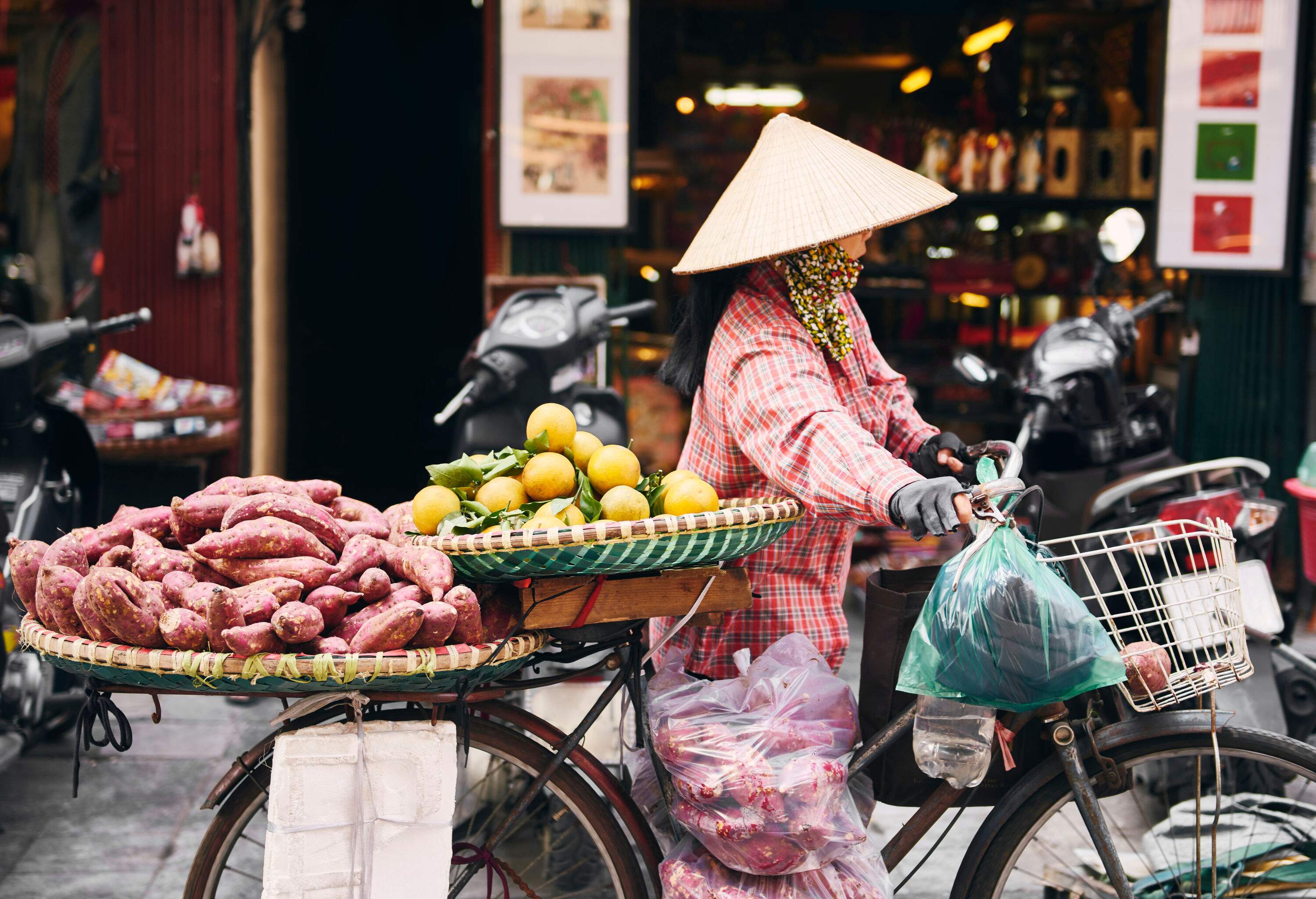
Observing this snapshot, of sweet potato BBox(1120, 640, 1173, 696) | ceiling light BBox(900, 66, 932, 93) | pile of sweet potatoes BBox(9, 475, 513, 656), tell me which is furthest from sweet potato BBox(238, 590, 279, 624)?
ceiling light BBox(900, 66, 932, 93)

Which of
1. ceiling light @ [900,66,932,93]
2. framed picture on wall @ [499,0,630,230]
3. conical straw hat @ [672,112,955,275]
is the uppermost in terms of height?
ceiling light @ [900,66,932,93]

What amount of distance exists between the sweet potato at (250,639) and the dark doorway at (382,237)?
4974mm

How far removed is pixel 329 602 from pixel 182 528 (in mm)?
409

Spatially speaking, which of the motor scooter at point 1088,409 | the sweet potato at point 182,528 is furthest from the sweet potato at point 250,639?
the motor scooter at point 1088,409

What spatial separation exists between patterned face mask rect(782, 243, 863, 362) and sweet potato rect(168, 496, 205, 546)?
1.31 m

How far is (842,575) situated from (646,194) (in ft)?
13.1

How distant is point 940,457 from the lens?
278 cm

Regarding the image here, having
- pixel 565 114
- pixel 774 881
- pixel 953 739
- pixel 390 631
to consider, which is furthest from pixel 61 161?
pixel 953 739

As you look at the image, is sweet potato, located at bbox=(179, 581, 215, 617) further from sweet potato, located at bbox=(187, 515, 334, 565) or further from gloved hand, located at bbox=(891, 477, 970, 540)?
gloved hand, located at bbox=(891, 477, 970, 540)

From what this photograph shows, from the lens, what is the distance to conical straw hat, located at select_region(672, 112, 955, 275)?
2436mm

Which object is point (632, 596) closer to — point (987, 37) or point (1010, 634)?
point (1010, 634)

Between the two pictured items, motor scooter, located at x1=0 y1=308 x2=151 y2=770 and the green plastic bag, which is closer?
the green plastic bag

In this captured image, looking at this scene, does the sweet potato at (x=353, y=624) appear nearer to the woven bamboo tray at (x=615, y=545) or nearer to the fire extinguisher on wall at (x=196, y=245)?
the woven bamboo tray at (x=615, y=545)

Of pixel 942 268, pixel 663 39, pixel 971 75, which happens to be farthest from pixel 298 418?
pixel 971 75
